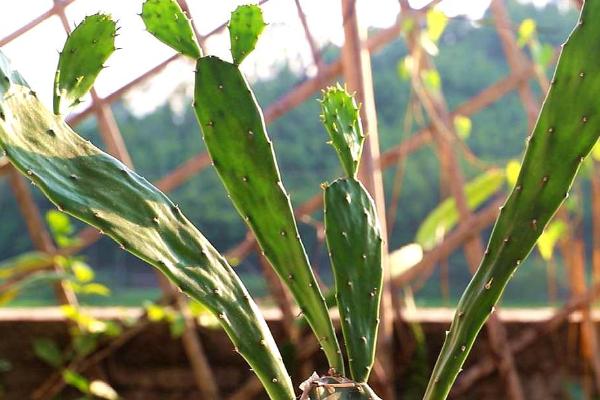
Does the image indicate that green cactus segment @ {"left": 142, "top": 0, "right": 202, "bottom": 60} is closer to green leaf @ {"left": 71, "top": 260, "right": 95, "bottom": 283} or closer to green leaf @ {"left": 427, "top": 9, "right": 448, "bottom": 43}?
green leaf @ {"left": 427, "top": 9, "right": 448, "bottom": 43}

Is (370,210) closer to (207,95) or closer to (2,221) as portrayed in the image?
(207,95)

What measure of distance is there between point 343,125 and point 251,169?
0.12 meters

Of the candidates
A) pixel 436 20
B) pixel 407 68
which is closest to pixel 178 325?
pixel 407 68

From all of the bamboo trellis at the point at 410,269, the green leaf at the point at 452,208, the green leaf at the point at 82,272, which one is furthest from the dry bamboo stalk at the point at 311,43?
the green leaf at the point at 82,272

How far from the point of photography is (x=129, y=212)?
A: 880 mm

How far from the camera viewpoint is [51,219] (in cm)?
238

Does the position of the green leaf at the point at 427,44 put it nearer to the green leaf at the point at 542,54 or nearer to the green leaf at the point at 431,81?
the green leaf at the point at 431,81

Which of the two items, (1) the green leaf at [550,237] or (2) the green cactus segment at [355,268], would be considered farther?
(1) the green leaf at [550,237]

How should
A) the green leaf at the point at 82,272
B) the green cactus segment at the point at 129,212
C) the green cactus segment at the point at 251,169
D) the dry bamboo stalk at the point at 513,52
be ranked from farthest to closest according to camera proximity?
the dry bamboo stalk at the point at 513,52 < the green leaf at the point at 82,272 < the green cactus segment at the point at 251,169 < the green cactus segment at the point at 129,212

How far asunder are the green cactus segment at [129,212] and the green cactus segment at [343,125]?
7.0 inches

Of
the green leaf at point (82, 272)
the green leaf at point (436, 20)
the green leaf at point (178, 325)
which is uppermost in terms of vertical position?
the green leaf at point (436, 20)

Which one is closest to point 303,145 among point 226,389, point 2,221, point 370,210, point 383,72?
point 383,72

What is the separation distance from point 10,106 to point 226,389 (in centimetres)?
180

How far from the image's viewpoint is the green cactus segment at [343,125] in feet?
3.21
